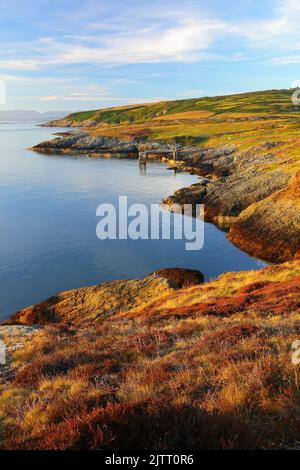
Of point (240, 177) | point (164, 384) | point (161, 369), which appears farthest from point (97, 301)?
point (240, 177)

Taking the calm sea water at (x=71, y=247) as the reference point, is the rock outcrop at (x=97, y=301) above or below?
below

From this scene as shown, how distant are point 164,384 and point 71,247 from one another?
3806 cm

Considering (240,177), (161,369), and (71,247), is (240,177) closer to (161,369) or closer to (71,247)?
(71,247)

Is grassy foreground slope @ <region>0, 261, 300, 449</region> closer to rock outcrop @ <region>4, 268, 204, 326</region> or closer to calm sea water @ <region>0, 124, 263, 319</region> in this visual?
rock outcrop @ <region>4, 268, 204, 326</region>

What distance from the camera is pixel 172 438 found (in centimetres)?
650

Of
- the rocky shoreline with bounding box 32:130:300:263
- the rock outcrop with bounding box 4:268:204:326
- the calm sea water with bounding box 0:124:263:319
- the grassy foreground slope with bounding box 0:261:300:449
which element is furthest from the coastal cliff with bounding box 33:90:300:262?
the grassy foreground slope with bounding box 0:261:300:449

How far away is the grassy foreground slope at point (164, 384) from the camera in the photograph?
671cm

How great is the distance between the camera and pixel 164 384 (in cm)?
959

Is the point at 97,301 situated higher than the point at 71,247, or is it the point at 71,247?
the point at 71,247

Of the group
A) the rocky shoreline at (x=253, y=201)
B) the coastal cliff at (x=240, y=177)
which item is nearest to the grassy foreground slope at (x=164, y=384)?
the rocky shoreline at (x=253, y=201)

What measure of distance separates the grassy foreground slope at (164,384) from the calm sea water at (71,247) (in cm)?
1736

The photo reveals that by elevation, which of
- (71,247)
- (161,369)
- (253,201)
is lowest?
(71,247)

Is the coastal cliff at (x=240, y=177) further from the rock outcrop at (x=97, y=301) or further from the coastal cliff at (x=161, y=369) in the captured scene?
the rock outcrop at (x=97, y=301)
